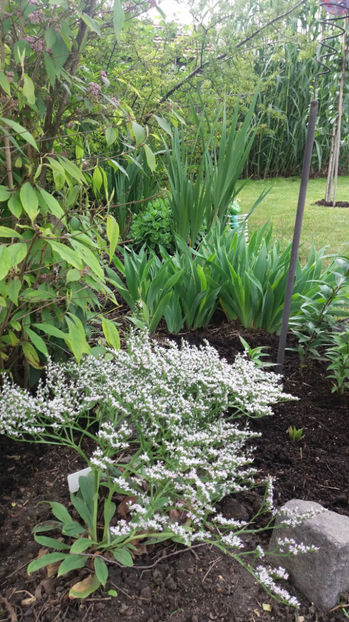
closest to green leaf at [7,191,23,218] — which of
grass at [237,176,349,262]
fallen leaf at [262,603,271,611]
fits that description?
fallen leaf at [262,603,271,611]

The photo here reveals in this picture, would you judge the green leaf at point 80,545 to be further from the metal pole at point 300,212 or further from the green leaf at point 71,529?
the metal pole at point 300,212

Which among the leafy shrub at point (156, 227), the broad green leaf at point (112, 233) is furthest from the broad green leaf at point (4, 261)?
the leafy shrub at point (156, 227)

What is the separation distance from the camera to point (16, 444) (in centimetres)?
188

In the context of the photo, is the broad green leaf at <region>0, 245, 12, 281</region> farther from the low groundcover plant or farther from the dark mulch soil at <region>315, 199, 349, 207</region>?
the dark mulch soil at <region>315, 199, 349, 207</region>

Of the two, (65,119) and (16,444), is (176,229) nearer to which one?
(65,119)

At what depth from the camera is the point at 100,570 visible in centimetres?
124

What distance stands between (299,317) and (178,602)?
132 cm

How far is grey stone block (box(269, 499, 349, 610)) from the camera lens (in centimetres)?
136

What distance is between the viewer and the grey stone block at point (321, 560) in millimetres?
1359

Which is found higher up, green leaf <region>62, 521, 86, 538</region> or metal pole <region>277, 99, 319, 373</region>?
metal pole <region>277, 99, 319, 373</region>

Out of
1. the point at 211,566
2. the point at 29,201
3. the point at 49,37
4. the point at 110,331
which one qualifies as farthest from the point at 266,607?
the point at 49,37

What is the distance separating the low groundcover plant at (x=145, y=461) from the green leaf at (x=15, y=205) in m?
0.52

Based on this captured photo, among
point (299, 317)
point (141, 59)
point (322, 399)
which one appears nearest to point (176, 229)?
point (141, 59)

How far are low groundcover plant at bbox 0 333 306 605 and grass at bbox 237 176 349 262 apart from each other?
2778 millimetres
